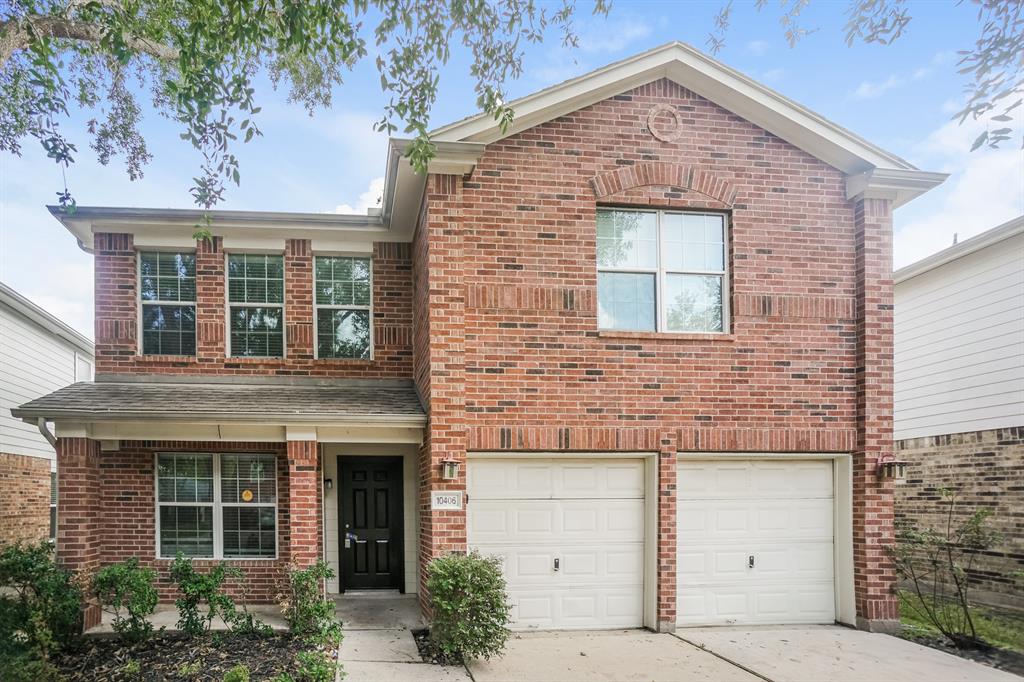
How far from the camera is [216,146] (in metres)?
6.96

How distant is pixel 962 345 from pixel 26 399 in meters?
16.7

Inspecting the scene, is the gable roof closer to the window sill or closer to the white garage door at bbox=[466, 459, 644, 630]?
the window sill

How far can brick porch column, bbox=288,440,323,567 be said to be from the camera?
868 cm

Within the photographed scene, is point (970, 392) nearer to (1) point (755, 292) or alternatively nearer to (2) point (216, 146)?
(1) point (755, 292)

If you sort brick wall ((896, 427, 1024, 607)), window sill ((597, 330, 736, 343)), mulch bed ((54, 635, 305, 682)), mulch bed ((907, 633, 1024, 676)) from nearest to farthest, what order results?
1. mulch bed ((54, 635, 305, 682))
2. mulch bed ((907, 633, 1024, 676))
3. window sill ((597, 330, 736, 343))
4. brick wall ((896, 427, 1024, 607))

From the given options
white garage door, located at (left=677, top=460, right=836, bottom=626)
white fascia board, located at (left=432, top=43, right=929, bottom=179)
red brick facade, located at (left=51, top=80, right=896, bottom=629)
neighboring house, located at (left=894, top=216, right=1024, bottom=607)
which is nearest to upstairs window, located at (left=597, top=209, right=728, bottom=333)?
red brick facade, located at (left=51, top=80, right=896, bottom=629)

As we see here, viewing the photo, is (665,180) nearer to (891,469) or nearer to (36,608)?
(891,469)

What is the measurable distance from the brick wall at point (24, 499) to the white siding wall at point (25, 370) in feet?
0.74

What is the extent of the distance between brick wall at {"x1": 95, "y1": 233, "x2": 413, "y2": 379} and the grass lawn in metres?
7.72

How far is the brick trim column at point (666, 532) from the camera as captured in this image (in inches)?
341

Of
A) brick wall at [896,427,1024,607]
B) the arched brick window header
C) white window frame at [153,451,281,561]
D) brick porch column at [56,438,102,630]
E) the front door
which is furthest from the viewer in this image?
the front door

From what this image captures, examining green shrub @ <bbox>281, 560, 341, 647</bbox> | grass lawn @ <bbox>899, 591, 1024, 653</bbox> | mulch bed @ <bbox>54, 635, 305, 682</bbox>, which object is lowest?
grass lawn @ <bbox>899, 591, 1024, 653</bbox>

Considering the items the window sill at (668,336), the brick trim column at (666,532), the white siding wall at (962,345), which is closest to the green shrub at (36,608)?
the brick trim column at (666,532)

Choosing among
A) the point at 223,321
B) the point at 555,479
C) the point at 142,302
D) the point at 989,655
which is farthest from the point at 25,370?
the point at 989,655
